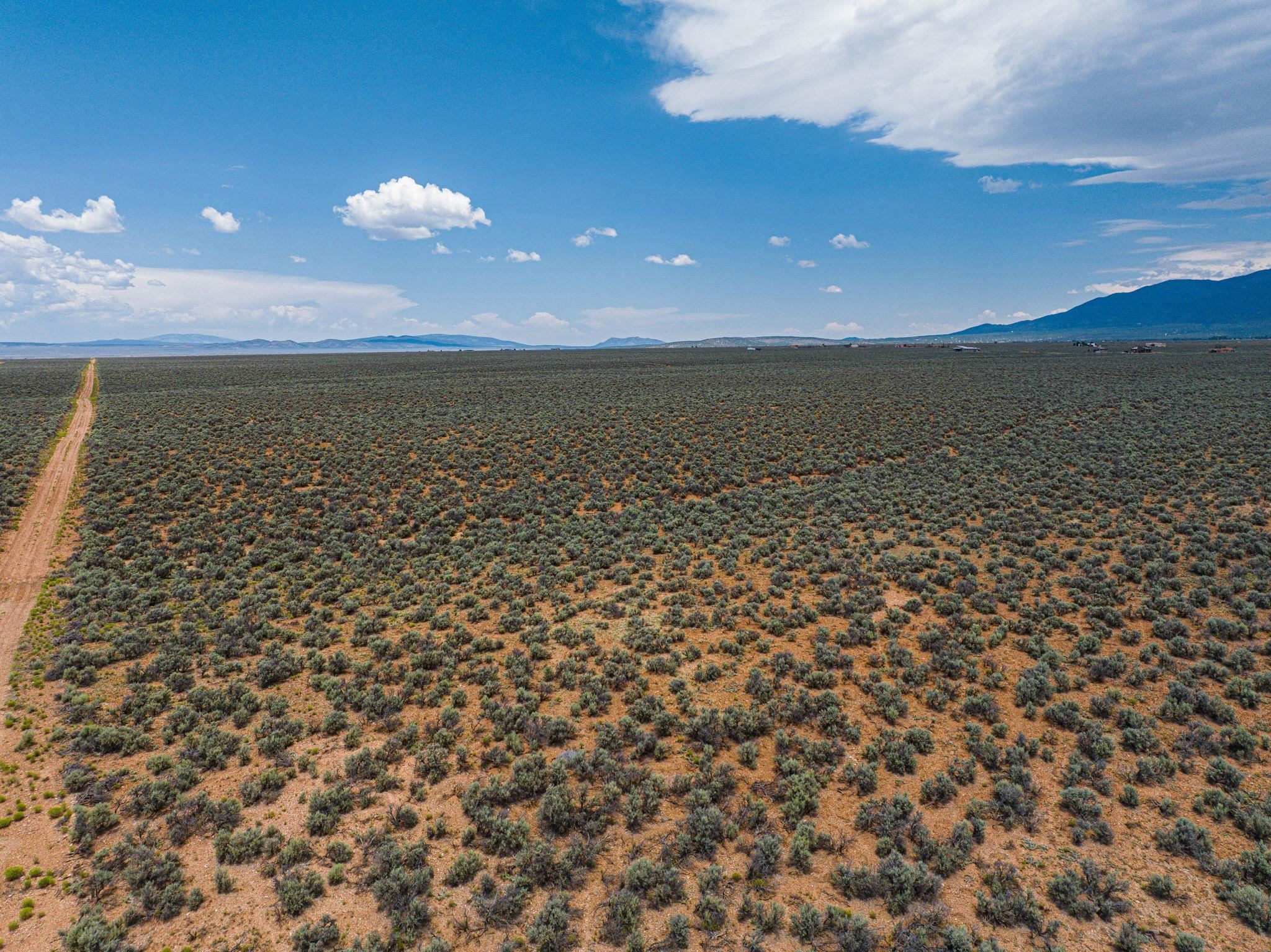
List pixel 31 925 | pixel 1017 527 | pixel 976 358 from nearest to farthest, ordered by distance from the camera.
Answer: pixel 31 925
pixel 1017 527
pixel 976 358

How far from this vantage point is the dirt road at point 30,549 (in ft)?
43.8

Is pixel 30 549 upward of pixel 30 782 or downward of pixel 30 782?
upward

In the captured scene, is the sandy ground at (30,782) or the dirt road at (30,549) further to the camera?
the dirt road at (30,549)

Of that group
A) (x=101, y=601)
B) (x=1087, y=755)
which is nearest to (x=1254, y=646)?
(x=1087, y=755)

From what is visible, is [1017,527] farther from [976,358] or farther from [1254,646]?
[976,358]

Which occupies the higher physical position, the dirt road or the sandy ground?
the dirt road

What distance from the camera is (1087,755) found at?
909cm

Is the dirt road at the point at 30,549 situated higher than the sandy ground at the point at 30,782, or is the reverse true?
the dirt road at the point at 30,549

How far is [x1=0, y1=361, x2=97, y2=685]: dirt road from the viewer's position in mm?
13359

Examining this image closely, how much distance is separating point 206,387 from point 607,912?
7396cm

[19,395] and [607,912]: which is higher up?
[19,395]

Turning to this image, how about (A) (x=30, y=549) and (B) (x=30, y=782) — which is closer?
(B) (x=30, y=782)

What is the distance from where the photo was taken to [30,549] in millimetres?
17922

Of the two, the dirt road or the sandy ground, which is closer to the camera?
the sandy ground
